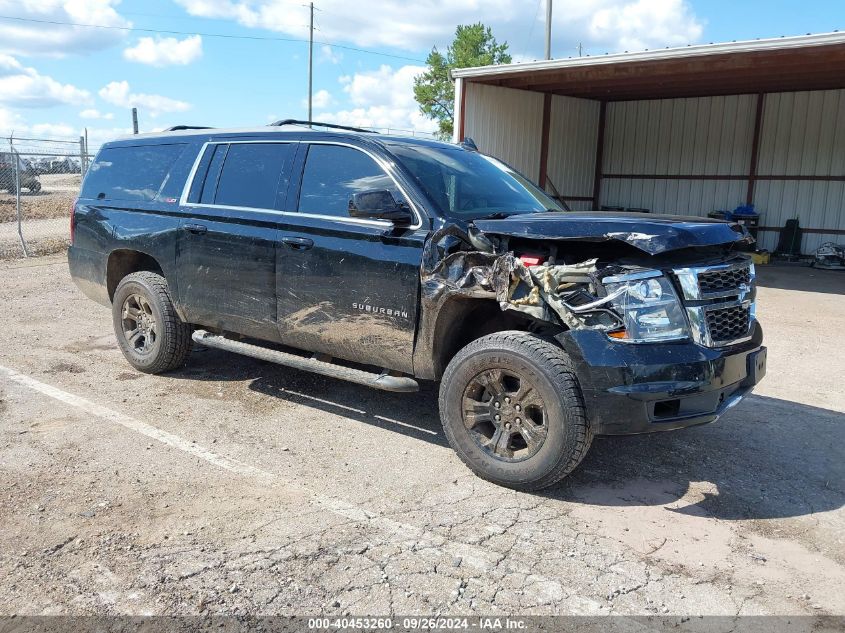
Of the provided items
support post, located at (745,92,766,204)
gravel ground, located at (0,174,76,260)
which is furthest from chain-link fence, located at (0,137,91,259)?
support post, located at (745,92,766,204)

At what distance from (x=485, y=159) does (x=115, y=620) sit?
400cm

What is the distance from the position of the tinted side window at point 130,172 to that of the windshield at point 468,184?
2238 millimetres

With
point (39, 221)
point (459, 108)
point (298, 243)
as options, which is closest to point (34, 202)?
point (39, 221)

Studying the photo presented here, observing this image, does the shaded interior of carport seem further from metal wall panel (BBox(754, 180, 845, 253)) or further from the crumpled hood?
the crumpled hood

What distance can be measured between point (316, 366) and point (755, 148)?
16.9 metres

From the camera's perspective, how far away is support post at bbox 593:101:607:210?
20656 mm

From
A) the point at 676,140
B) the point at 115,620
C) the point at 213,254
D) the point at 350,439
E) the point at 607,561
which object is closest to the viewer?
the point at 115,620

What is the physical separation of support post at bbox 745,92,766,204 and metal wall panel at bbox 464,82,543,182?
5396 mm

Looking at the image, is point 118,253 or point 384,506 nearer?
point 384,506

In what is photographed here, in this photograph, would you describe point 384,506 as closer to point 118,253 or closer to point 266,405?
point 266,405

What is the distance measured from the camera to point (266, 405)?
223 inches

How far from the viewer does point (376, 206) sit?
436 centimetres

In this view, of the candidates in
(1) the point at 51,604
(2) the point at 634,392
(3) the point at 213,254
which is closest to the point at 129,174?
(3) the point at 213,254

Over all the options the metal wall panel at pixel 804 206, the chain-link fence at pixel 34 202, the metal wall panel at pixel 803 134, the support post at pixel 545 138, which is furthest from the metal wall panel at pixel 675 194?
the chain-link fence at pixel 34 202
